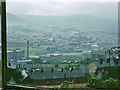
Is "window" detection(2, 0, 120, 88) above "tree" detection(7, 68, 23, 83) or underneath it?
above

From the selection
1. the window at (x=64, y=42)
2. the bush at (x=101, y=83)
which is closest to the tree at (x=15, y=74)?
the window at (x=64, y=42)

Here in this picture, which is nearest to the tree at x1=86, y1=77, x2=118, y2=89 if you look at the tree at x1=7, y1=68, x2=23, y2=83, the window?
the window

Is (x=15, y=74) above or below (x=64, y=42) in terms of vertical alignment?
below

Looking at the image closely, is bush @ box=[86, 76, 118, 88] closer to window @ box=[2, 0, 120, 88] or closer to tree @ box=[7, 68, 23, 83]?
window @ box=[2, 0, 120, 88]

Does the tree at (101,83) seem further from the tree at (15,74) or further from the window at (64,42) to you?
the tree at (15,74)

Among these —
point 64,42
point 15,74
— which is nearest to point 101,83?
point 64,42

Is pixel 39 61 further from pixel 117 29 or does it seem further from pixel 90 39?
pixel 117 29

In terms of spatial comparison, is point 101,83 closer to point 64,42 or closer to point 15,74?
point 64,42

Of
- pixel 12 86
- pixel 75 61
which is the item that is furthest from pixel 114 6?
pixel 12 86
